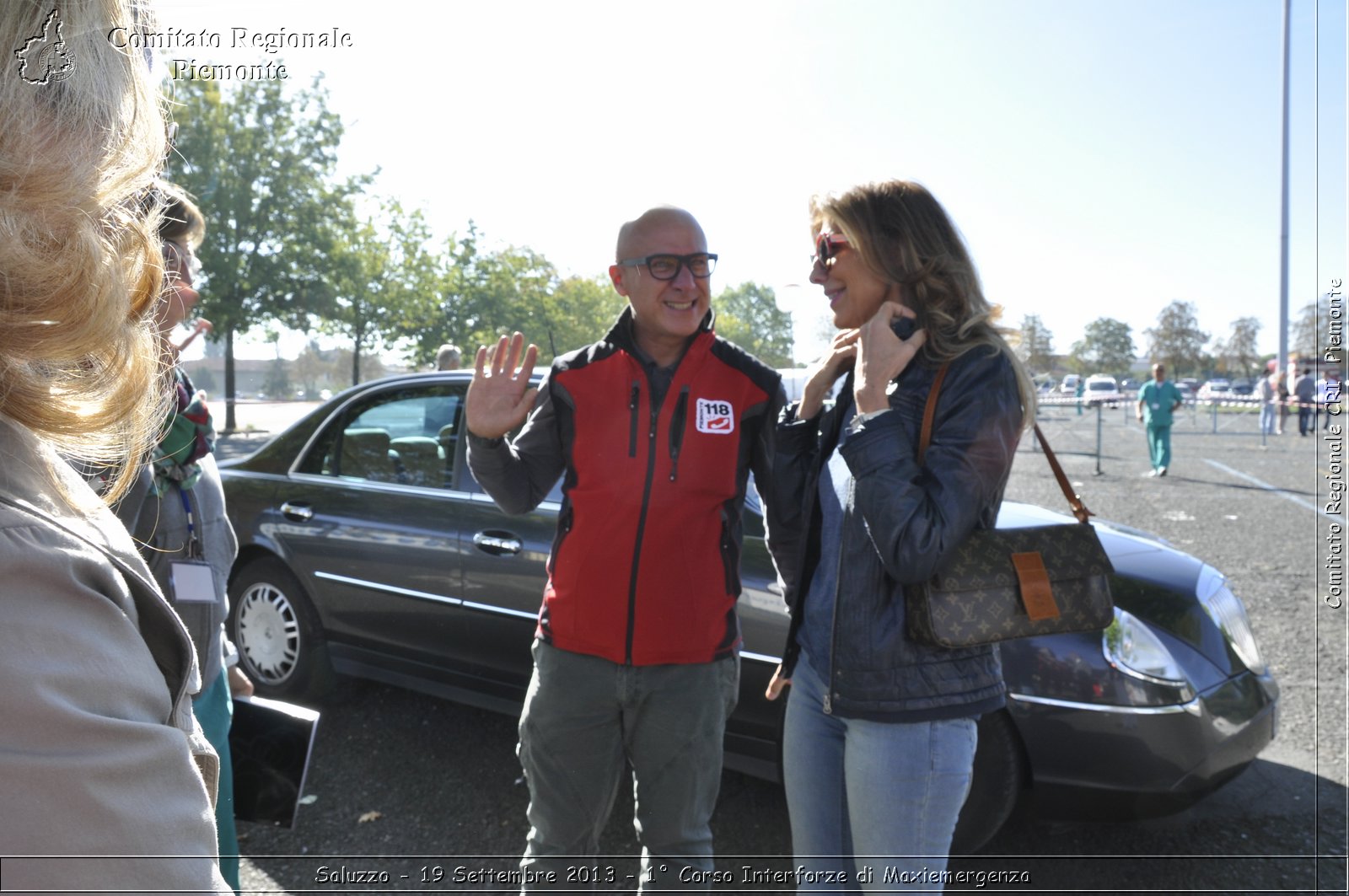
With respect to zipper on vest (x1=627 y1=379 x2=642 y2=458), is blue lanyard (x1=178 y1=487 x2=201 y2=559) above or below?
below

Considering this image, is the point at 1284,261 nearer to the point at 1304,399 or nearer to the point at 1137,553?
the point at 1304,399

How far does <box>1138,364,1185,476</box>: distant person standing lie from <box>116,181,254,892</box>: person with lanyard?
14512 millimetres

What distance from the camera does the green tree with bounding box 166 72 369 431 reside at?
773 inches

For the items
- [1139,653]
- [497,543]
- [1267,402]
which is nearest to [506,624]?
[497,543]

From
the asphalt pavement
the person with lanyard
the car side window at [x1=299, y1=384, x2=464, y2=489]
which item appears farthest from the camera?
the car side window at [x1=299, y1=384, x2=464, y2=489]

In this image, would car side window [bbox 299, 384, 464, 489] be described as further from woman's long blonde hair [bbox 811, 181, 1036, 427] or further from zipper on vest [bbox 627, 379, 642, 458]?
woman's long blonde hair [bbox 811, 181, 1036, 427]

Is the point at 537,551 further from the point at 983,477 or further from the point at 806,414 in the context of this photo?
the point at 983,477

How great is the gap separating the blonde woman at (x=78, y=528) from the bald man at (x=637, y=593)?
1.67 meters

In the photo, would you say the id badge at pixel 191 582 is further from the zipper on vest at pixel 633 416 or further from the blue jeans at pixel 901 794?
the blue jeans at pixel 901 794

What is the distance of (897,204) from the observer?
1957mm

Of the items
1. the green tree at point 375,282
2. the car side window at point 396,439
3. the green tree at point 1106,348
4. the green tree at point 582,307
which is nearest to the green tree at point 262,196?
the green tree at point 375,282

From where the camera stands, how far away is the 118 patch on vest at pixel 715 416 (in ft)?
7.93

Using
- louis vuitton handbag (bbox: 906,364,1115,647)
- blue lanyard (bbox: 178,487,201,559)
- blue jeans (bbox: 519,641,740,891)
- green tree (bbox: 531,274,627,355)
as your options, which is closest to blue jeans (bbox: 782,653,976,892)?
louis vuitton handbag (bbox: 906,364,1115,647)

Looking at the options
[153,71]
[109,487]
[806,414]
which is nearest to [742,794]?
[806,414]
